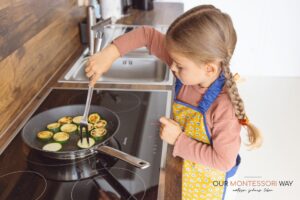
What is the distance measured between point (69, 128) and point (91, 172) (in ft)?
0.69

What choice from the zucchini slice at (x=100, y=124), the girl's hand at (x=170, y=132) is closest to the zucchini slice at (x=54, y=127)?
the zucchini slice at (x=100, y=124)

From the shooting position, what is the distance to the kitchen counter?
0.78 m

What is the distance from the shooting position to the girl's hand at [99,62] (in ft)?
3.17

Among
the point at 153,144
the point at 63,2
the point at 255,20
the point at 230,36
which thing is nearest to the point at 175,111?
the point at 153,144

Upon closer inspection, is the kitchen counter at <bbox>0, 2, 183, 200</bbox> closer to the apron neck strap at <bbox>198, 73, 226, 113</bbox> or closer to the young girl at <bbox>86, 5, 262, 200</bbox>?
the young girl at <bbox>86, 5, 262, 200</bbox>

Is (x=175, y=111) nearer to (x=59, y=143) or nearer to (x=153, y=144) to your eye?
(x=153, y=144)

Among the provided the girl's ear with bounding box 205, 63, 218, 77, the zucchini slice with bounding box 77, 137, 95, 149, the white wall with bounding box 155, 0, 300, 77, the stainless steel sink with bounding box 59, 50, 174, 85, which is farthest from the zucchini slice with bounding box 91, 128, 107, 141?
the white wall with bounding box 155, 0, 300, 77

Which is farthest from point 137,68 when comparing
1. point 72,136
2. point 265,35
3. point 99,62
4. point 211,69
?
point 265,35

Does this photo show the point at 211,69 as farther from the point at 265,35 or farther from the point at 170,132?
the point at 265,35

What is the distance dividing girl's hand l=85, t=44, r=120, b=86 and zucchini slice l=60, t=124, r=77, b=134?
0.14 meters

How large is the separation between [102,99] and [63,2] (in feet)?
1.82

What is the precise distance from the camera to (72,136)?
36.8 inches

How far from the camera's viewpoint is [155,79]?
1540mm

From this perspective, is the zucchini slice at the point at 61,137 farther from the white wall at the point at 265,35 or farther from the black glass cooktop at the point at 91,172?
the white wall at the point at 265,35
